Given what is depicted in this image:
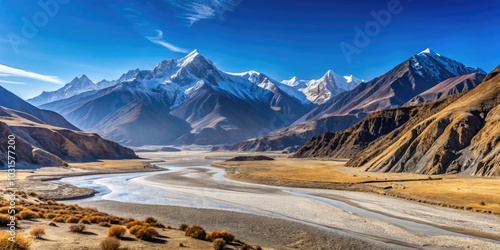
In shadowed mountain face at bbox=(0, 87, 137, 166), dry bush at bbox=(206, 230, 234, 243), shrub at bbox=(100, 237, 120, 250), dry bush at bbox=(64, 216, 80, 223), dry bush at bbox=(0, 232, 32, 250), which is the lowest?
dry bush at bbox=(206, 230, 234, 243)

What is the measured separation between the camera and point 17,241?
629 inches

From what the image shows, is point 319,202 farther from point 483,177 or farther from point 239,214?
point 483,177

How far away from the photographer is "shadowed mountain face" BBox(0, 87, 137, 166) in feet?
338

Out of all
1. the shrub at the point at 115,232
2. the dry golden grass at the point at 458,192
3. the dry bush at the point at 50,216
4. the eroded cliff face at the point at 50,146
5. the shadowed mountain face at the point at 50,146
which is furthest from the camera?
the shadowed mountain face at the point at 50,146

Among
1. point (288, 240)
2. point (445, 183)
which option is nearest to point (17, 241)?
point (288, 240)

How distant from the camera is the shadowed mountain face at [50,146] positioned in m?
103

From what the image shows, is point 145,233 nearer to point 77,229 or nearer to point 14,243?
point 77,229

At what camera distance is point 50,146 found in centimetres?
13525

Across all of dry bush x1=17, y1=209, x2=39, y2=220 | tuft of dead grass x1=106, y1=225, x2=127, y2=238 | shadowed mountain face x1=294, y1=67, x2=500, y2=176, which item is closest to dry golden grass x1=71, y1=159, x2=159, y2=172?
shadowed mountain face x1=294, y1=67, x2=500, y2=176

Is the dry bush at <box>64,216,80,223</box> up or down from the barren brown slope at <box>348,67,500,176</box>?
down

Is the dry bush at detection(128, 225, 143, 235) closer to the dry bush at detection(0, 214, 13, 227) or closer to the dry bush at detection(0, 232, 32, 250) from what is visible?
the dry bush at detection(0, 214, 13, 227)

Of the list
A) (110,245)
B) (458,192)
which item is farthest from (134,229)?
(458,192)

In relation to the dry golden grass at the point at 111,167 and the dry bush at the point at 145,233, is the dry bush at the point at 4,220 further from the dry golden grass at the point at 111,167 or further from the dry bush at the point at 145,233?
the dry golden grass at the point at 111,167

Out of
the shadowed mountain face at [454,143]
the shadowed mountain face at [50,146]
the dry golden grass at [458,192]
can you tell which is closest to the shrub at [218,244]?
the dry golden grass at [458,192]
